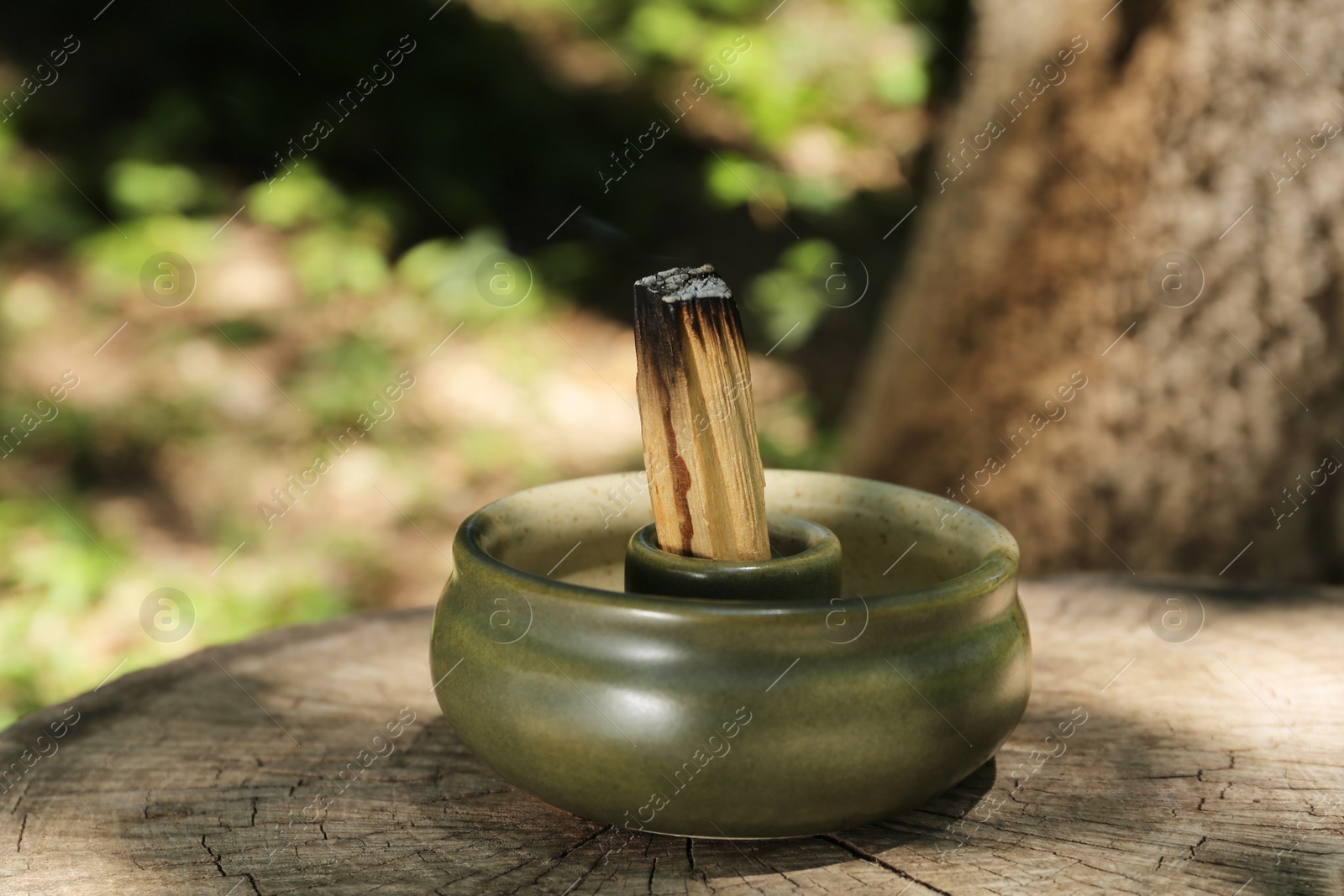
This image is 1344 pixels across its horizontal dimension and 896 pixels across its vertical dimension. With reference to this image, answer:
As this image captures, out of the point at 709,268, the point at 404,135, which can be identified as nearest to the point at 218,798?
the point at 709,268

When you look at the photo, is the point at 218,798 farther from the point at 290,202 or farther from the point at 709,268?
the point at 290,202

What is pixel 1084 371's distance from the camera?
8.21 feet

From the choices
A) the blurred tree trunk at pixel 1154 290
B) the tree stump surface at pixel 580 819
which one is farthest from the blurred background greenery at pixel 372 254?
the tree stump surface at pixel 580 819

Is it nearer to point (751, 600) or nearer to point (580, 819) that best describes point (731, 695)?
point (751, 600)

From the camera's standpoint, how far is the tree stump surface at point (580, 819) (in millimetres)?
1045

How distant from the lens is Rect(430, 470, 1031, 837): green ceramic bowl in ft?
3.32

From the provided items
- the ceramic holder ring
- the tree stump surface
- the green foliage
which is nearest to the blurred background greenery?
the green foliage

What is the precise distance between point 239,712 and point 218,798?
23 cm

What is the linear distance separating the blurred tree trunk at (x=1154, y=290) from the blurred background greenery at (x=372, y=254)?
5.02 feet

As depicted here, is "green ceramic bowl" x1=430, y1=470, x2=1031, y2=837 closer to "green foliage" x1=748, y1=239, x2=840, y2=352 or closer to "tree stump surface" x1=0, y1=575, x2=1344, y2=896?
"tree stump surface" x1=0, y1=575, x2=1344, y2=896

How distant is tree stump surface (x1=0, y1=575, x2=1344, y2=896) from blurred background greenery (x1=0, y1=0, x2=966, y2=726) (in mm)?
1921

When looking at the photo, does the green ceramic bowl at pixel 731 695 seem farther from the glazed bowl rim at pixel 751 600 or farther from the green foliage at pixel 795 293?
the green foliage at pixel 795 293

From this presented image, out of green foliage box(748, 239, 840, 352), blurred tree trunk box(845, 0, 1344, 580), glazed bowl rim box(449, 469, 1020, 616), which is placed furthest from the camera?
green foliage box(748, 239, 840, 352)

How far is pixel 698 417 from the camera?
1.22 meters
